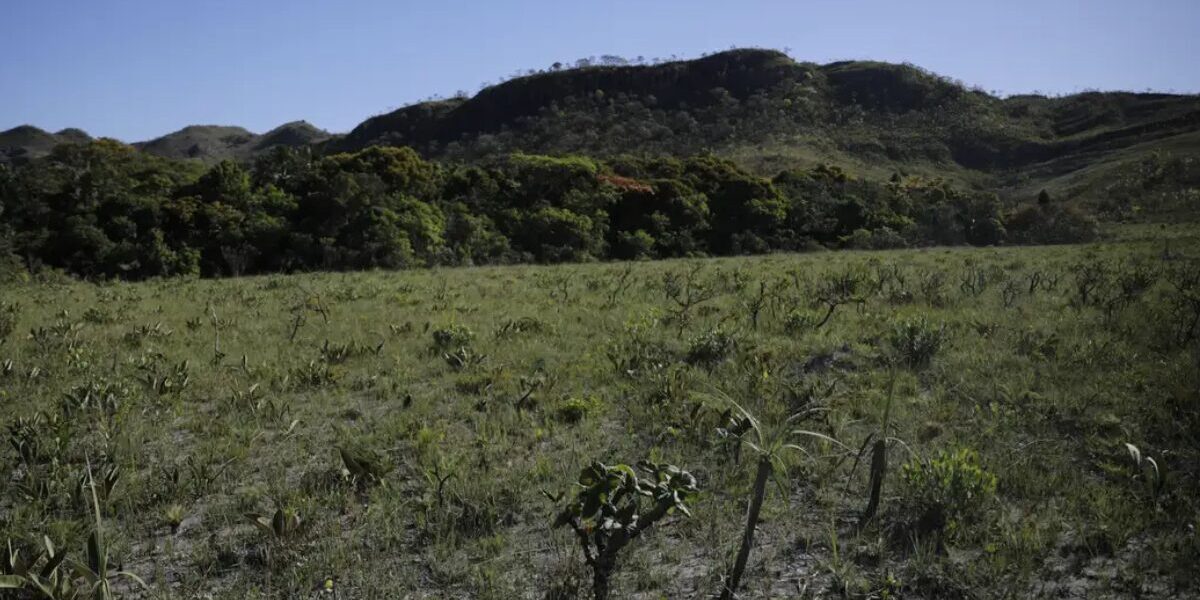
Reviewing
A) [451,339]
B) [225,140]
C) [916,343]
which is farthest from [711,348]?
[225,140]

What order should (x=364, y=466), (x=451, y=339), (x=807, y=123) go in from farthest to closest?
1. (x=807, y=123)
2. (x=451, y=339)
3. (x=364, y=466)

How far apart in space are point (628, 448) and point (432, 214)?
25284mm

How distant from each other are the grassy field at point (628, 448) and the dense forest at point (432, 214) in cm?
1717

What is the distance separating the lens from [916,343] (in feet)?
22.0

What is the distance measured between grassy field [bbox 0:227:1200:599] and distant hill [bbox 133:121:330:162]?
455ft

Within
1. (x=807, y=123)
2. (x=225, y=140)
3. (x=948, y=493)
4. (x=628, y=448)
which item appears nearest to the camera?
(x=948, y=493)

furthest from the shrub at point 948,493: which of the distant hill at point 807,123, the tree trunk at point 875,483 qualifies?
the distant hill at point 807,123

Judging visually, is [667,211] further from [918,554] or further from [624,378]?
[918,554]

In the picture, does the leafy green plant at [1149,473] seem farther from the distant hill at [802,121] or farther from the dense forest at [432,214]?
the distant hill at [802,121]

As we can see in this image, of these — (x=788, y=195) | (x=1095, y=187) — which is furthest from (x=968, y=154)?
(x=788, y=195)

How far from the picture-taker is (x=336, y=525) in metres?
3.76

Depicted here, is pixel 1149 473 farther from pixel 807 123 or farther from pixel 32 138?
pixel 32 138

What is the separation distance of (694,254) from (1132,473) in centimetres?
2648

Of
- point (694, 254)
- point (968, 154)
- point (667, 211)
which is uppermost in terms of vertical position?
point (968, 154)
